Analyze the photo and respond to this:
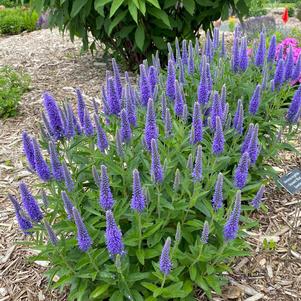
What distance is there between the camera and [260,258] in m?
3.08

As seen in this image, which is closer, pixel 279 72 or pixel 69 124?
pixel 69 124

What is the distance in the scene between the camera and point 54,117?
244cm

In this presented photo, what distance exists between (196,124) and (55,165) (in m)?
0.84

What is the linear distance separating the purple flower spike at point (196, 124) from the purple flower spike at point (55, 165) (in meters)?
0.78

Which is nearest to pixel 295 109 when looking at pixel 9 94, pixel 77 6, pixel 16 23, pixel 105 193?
pixel 105 193

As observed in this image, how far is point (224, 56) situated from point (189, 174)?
6.27 feet

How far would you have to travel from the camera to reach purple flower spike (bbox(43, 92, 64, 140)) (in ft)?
7.84

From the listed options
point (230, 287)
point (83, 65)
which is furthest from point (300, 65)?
point (83, 65)

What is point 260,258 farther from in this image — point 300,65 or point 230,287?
point 300,65

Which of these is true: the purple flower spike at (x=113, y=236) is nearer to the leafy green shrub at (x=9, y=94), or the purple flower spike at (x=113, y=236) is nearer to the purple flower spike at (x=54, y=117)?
the purple flower spike at (x=54, y=117)

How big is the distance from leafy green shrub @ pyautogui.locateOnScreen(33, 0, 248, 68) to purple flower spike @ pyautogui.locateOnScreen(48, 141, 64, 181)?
3.21 metres

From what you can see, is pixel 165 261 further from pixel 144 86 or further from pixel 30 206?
pixel 144 86

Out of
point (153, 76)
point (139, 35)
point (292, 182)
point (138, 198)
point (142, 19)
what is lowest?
point (292, 182)

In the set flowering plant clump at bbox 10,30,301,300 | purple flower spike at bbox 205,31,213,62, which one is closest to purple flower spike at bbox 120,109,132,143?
flowering plant clump at bbox 10,30,301,300
